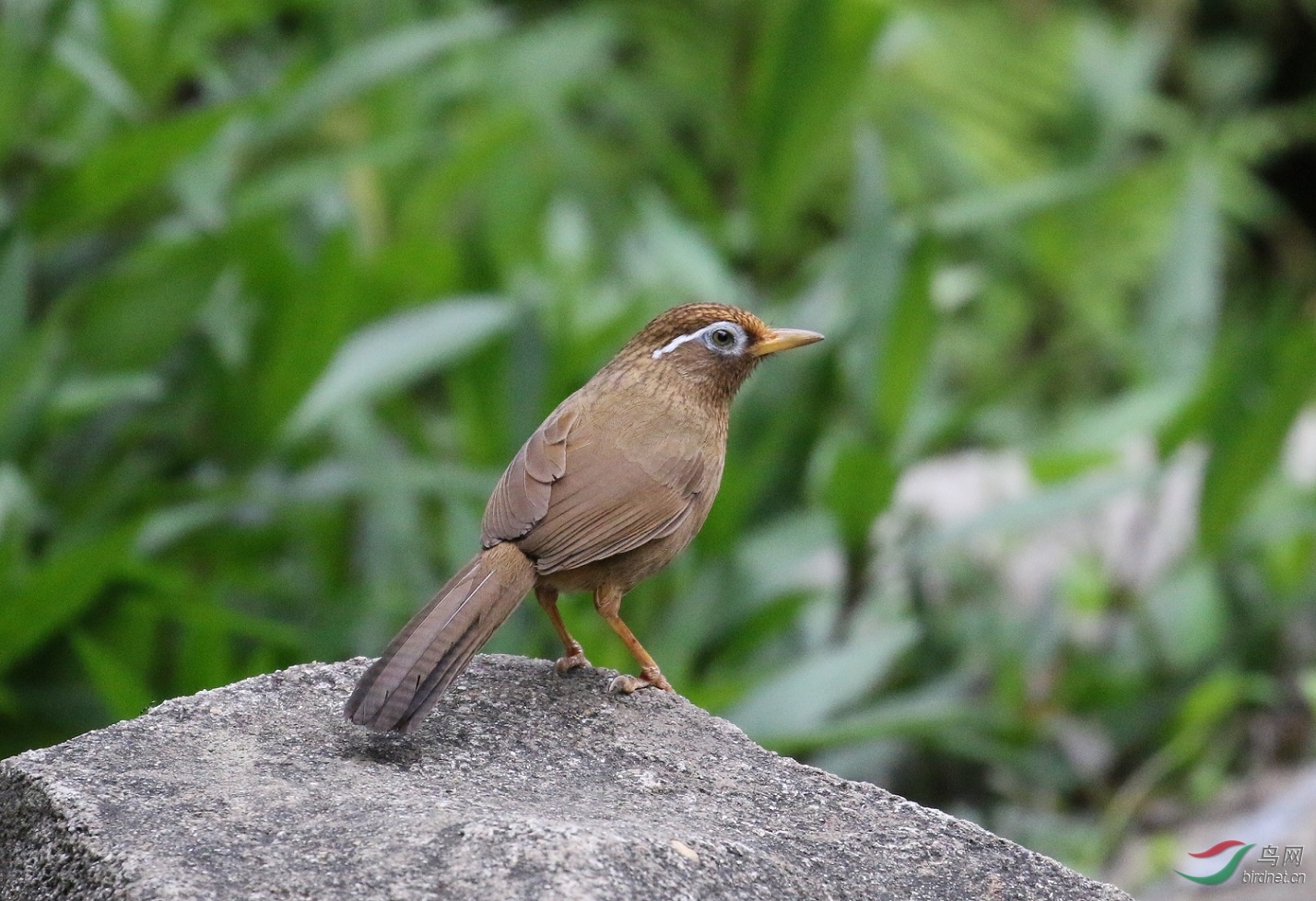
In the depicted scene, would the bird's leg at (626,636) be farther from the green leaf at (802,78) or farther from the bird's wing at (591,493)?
the green leaf at (802,78)

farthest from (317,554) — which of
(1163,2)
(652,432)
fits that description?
(1163,2)

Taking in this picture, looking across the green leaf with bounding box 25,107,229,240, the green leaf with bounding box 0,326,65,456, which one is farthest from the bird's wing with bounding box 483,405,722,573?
the green leaf with bounding box 25,107,229,240

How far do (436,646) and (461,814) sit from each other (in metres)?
0.40

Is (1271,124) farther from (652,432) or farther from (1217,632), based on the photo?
(652,432)

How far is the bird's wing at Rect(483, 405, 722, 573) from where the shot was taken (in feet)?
10.7

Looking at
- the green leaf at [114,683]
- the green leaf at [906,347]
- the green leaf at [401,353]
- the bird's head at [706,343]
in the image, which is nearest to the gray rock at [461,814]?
the bird's head at [706,343]

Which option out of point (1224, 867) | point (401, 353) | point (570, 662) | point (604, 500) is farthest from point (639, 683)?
point (401, 353)

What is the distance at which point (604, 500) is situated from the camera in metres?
3.35

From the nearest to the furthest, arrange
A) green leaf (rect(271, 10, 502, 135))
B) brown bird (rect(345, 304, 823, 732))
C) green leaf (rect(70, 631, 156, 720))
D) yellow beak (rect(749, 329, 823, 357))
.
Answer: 1. brown bird (rect(345, 304, 823, 732))
2. yellow beak (rect(749, 329, 823, 357))
3. green leaf (rect(70, 631, 156, 720))
4. green leaf (rect(271, 10, 502, 135))

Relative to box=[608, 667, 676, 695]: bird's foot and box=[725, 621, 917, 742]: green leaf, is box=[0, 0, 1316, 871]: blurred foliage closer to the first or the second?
box=[725, 621, 917, 742]: green leaf

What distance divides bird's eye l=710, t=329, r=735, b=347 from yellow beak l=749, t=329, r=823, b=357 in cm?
5

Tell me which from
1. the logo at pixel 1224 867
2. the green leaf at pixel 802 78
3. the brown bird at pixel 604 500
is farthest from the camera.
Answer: the green leaf at pixel 802 78

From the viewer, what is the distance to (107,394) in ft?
16.8

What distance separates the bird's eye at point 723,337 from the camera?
3.75m
